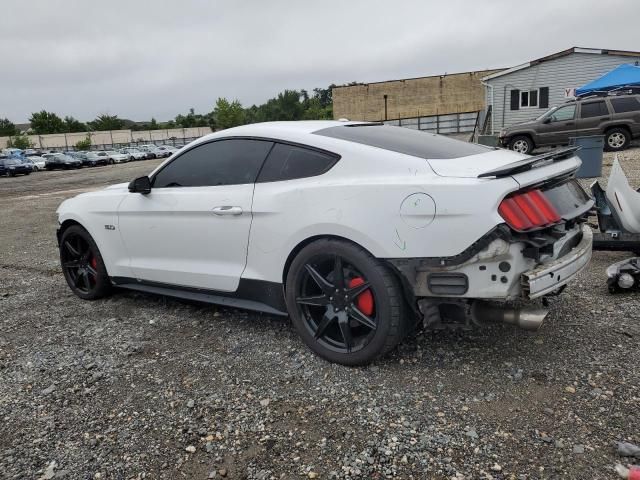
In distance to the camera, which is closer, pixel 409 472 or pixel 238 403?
pixel 409 472

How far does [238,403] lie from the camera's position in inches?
111

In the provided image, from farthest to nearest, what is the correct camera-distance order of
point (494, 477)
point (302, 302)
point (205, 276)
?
point (205, 276)
point (302, 302)
point (494, 477)

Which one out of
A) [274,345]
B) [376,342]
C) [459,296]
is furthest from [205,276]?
[459,296]

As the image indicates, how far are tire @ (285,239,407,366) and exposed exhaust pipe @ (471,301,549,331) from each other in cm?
43

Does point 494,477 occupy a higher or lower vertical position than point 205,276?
lower

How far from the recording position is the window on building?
26.7 meters

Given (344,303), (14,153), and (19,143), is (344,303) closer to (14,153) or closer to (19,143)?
(14,153)

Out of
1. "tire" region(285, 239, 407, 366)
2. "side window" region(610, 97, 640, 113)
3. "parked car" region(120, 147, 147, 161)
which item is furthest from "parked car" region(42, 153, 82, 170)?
"tire" region(285, 239, 407, 366)

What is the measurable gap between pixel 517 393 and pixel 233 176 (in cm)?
231

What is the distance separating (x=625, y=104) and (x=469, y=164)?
14.7 m

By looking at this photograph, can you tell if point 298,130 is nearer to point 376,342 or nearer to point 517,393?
point 376,342

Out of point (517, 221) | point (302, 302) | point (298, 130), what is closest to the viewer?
point (517, 221)

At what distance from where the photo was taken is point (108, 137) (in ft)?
250

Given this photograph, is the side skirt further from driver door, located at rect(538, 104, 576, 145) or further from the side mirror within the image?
driver door, located at rect(538, 104, 576, 145)
